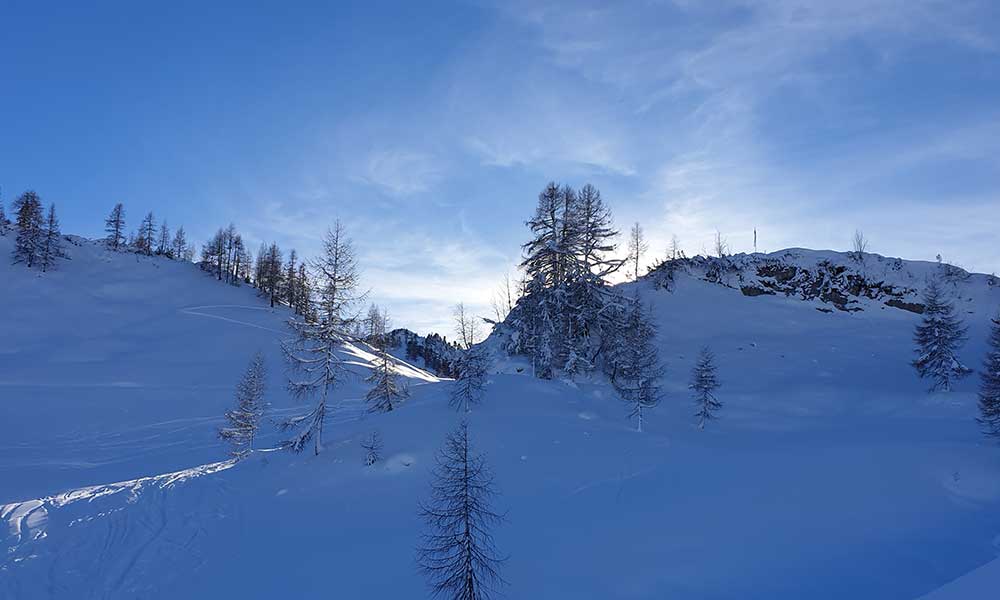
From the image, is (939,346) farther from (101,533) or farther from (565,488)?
(101,533)

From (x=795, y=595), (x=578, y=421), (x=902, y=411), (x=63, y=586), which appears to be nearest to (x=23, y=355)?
(x=63, y=586)

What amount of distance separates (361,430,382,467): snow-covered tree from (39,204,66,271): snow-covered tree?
79383 mm

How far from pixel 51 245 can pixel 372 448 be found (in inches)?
3503

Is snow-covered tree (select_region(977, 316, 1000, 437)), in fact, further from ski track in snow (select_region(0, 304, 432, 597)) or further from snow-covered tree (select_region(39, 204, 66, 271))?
snow-covered tree (select_region(39, 204, 66, 271))

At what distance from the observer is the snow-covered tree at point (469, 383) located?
31047mm

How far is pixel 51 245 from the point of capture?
78625 millimetres

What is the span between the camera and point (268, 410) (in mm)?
44344

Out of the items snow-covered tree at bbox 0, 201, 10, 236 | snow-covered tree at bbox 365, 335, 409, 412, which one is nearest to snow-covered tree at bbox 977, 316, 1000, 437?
snow-covered tree at bbox 365, 335, 409, 412

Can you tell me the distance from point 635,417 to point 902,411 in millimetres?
19891

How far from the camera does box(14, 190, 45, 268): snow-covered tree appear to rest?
71.9m

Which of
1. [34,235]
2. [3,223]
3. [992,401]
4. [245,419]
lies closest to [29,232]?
[34,235]

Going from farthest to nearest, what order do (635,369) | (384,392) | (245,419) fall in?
(384,392), (635,369), (245,419)

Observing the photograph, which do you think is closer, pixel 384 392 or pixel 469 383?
pixel 469 383

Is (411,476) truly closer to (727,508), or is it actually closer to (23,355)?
(727,508)
